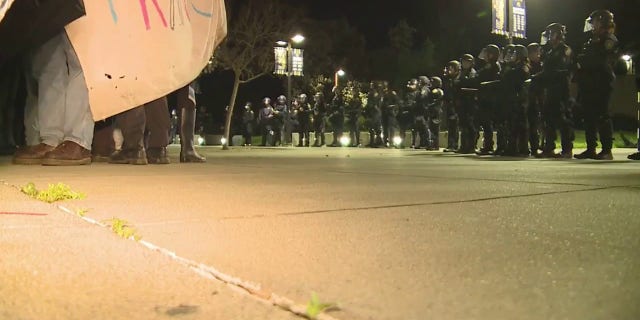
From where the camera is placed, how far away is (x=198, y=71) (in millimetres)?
9797

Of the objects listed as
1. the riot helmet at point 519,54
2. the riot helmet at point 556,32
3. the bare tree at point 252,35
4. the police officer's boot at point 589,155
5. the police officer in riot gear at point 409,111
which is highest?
the bare tree at point 252,35

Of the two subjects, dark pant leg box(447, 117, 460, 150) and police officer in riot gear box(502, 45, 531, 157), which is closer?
police officer in riot gear box(502, 45, 531, 157)

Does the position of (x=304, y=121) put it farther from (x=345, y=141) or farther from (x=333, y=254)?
(x=333, y=254)

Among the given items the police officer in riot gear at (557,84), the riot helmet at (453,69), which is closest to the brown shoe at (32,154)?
the police officer in riot gear at (557,84)

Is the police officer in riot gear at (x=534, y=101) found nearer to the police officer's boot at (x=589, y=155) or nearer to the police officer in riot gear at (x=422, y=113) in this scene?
the police officer's boot at (x=589, y=155)

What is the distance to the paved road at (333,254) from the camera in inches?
97.9

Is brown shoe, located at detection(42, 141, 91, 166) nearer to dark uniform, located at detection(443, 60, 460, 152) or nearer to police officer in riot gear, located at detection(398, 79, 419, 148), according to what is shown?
dark uniform, located at detection(443, 60, 460, 152)

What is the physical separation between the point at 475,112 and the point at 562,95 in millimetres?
3312

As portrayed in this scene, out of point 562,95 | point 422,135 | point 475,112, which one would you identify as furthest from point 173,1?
point 422,135

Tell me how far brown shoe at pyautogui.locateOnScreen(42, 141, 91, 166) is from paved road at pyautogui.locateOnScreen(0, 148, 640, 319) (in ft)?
10.7

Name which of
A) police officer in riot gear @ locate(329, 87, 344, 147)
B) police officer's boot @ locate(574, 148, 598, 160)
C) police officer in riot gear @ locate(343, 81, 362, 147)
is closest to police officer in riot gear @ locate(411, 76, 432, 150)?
police officer in riot gear @ locate(343, 81, 362, 147)

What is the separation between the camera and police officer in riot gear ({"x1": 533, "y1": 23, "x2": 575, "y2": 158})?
40.2 ft

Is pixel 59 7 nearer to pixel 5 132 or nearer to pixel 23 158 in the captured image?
pixel 23 158

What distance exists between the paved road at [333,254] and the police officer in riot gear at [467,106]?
9.36 meters
